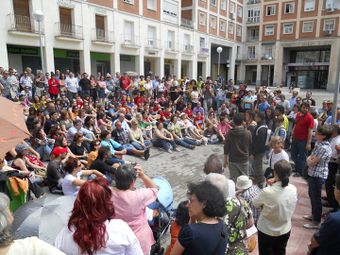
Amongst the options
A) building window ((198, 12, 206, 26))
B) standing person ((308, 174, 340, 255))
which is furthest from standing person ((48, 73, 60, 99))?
building window ((198, 12, 206, 26))

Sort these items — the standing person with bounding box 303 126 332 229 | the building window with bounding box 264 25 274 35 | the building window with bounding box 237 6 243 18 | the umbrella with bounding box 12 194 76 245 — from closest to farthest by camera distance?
the umbrella with bounding box 12 194 76 245
the standing person with bounding box 303 126 332 229
the building window with bounding box 264 25 274 35
the building window with bounding box 237 6 243 18

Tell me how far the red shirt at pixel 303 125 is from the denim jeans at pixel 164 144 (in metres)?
4.30

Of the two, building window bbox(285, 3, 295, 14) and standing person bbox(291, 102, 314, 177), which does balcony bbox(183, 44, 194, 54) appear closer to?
building window bbox(285, 3, 295, 14)

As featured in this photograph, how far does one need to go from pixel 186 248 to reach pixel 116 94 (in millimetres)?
14861

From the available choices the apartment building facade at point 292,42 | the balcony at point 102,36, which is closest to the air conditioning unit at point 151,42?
the balcony at point 102,36

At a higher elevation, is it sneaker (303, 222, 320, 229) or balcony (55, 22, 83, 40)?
balcony (55, 22, 83, 40)

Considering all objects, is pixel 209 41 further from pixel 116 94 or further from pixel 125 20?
pixel 116 94

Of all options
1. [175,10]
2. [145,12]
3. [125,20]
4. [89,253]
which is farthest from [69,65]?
[89,253]

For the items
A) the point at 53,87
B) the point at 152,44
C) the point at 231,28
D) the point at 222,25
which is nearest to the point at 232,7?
the point at 231,28

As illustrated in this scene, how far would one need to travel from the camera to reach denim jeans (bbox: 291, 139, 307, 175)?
6.93 metres

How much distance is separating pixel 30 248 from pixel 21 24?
19.4 m

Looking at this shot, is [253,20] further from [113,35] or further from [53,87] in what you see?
[53,87]

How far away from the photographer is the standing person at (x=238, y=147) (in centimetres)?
525

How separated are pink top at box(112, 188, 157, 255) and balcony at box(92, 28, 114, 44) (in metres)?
20.8
